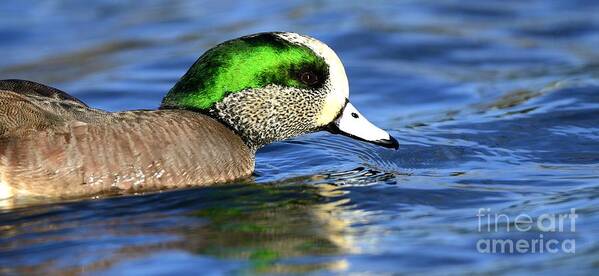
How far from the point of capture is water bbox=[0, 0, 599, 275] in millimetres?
5363

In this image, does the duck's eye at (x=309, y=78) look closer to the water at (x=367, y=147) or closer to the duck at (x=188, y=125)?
the duck at (x=188, y=125)

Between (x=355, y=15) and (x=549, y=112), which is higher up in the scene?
(x=355, y=15)

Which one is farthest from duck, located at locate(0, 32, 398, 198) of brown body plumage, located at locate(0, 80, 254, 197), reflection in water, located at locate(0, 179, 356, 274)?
reflection in water, located at locate(0, 179, 356, 274)

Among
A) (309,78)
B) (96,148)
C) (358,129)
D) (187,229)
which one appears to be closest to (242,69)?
(309,78)

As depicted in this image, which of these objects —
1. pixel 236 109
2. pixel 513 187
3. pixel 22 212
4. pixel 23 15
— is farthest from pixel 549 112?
pixel 23 15

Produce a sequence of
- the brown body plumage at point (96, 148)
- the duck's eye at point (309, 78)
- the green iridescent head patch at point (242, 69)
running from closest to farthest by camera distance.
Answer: the brown body plumage at point (96, 148) → the green iridescent head patch at point (242, 69) → the duck's eye at point (309, 78)

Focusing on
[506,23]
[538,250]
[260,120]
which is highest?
[506,23]

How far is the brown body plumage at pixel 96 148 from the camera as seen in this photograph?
596 cm

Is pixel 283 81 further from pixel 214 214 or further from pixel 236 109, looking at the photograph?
pixel 214 214

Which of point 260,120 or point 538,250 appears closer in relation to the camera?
point 538,250

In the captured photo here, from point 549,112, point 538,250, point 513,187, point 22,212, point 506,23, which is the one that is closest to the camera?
point 538,250

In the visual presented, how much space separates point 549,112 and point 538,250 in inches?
129

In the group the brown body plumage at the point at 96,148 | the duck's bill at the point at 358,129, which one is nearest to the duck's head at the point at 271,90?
the duck's bill at the point at 358,129

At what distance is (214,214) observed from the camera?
601 centimetres
